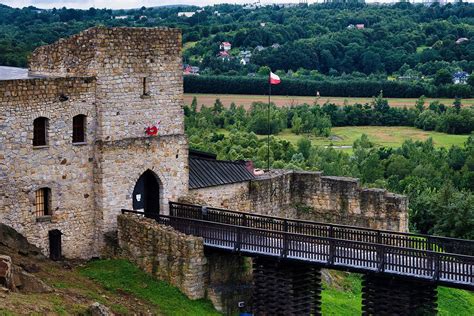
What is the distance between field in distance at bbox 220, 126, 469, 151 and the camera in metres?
118

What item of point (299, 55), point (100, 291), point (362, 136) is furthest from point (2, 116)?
point (299, 55)

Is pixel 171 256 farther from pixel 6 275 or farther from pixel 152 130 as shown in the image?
pixel 6 275

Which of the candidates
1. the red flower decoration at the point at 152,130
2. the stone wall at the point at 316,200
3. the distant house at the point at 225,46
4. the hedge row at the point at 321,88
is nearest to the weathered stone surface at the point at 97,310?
the red flower decoration at the point at 152,130

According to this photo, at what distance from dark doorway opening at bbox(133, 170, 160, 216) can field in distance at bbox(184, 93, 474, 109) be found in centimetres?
9289

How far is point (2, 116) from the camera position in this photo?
131 ft

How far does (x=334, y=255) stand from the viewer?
125 ft

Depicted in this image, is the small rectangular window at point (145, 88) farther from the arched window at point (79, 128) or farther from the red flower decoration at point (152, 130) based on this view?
the arched window at point (79, 128)

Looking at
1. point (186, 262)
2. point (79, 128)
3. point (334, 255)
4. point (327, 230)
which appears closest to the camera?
point (334, 255)

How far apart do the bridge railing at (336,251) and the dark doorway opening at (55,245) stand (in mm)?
4223

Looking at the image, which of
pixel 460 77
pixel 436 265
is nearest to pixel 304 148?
pixel 436 265

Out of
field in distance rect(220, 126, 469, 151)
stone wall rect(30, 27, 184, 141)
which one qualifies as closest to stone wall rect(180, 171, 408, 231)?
stone wall rect(30, 27, 184, 141)

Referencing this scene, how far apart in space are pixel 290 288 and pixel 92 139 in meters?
9.66

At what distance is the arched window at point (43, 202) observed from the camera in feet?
137

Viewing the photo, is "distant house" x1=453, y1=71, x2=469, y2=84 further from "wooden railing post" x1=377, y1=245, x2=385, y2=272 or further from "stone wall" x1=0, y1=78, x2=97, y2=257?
"wooden railing post" x1=377, y1=245, x2=385, y2=272
